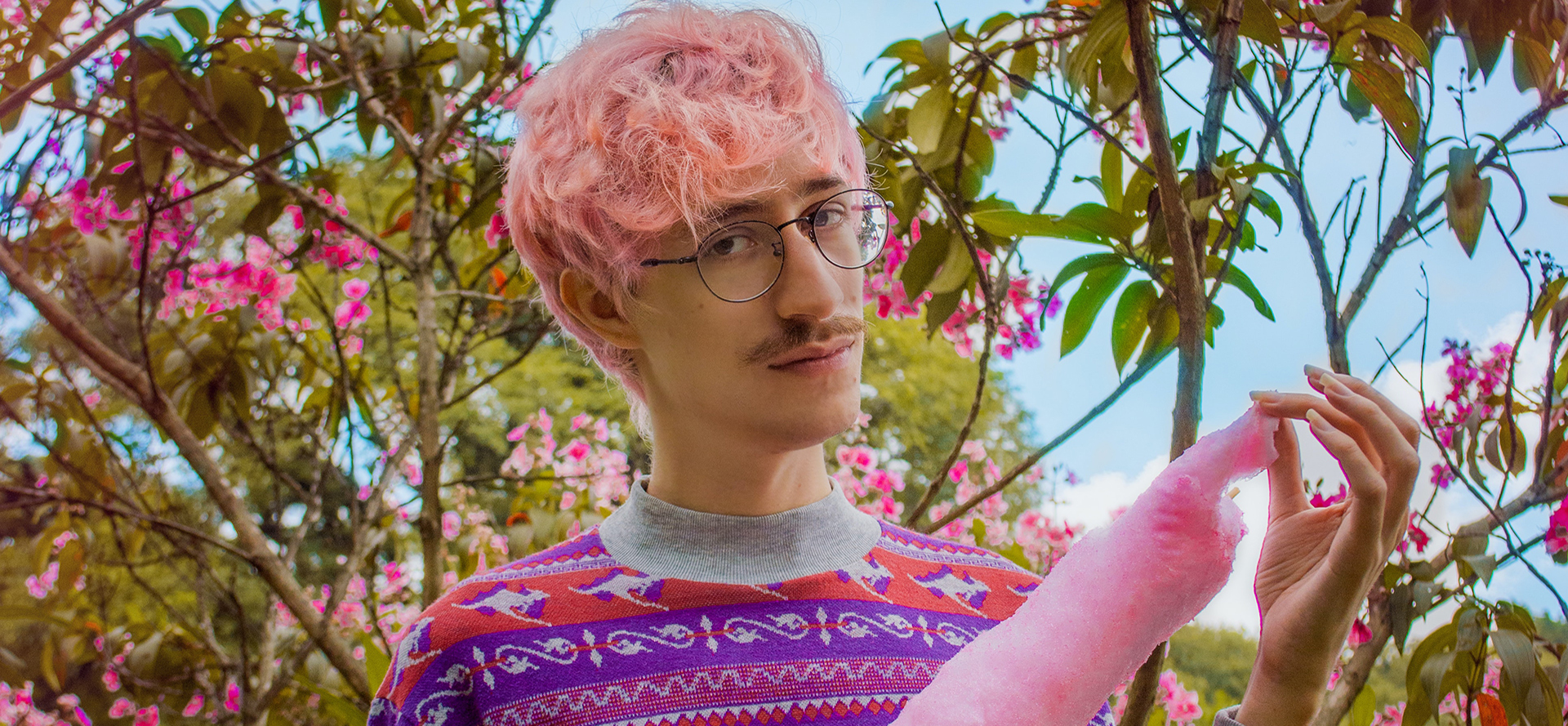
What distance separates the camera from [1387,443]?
0.61 m

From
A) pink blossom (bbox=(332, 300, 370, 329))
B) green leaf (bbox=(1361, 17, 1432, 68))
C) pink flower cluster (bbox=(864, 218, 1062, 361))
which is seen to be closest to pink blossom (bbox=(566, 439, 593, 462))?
pink blossom (bbox=(332, 300, 370, 329))

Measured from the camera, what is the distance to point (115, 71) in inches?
60.0

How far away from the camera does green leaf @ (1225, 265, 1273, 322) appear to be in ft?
2.95

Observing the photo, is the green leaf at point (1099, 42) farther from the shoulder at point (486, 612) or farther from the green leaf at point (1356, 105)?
the shoulder at point (486, 612)

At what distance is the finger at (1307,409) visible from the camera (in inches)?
24.8

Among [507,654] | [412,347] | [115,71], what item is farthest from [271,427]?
[412,347]

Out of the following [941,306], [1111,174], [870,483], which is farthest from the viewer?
[870,483]

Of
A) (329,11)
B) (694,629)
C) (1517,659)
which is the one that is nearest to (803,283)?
(694,629)

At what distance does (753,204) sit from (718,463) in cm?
23

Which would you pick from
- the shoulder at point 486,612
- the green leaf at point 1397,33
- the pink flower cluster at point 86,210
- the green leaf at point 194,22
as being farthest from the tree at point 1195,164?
the pink flower cluster at point 86,210

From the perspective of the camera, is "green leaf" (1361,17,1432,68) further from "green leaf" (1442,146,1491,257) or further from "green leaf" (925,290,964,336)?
"green leaf" (925,290,964,336)

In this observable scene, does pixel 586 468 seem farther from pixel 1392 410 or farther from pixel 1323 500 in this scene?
pixel 1392 410

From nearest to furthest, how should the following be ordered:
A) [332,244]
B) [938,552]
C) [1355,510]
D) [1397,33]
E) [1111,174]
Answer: [1355,510] < [1397,33] < [938,552] < [1111,174] < [332,244]

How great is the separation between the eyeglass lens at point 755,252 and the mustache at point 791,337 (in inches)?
1.4
